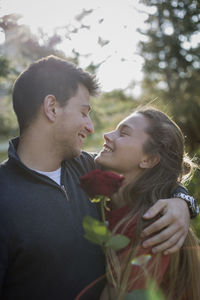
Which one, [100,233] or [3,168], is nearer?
[100,233]

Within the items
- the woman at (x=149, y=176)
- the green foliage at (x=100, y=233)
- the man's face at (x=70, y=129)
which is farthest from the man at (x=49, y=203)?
the green foliage at (x=100, y=233)

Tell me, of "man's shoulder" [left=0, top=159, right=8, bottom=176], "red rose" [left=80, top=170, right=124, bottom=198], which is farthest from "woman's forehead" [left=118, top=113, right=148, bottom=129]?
"red rose" [left=80, top=170, right=124, bottom=198]

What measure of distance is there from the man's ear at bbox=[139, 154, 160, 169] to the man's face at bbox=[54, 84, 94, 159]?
446 mm

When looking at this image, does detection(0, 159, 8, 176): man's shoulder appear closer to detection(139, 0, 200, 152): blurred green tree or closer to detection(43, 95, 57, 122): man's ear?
detection(43, 95, 57, 122): man's ear

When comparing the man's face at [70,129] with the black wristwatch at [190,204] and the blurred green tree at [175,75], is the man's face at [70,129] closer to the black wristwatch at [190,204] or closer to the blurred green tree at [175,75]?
the black wristwatch at [190,204]

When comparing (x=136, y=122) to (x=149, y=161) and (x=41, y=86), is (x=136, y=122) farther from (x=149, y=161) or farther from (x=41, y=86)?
(x=41, y=86)

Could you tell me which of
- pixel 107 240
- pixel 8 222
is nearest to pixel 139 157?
pixel 8 222

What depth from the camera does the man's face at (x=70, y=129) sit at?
2.24 meters

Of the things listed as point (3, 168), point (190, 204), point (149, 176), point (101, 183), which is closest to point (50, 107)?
point (3, 168)

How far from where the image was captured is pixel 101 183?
112 centimetres

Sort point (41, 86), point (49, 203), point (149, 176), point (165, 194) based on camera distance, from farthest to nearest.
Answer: point (41, 86)
point (149, 176)
point (165, 194)
point (49, 203)

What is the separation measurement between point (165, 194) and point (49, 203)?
747 millimetres

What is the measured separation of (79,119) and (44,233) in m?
0.84

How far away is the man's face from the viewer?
2240 millimetres
